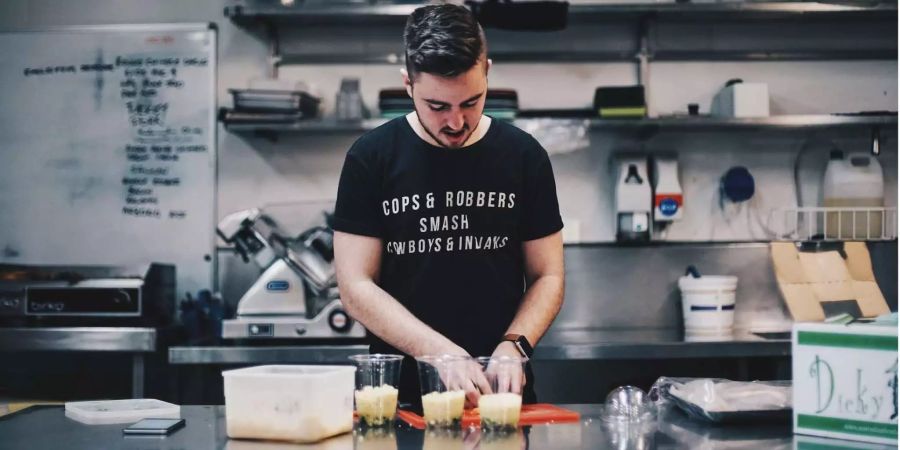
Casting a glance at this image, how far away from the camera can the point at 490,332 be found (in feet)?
6.49

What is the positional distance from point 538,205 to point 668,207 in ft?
5.61

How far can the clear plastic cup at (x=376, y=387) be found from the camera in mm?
1439

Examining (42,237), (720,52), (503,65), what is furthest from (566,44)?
(42,237)

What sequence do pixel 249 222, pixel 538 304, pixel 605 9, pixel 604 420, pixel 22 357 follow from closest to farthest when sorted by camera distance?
pixel 604 420 < pixel 538 304 < pixel 249 222 < pixel 605 9 < pixel 22 357

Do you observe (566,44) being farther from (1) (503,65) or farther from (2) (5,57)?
(2) (5,57)

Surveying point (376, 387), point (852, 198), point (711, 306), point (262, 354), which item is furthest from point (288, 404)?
point (852, 198)

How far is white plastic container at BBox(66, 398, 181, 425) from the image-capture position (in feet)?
5.18

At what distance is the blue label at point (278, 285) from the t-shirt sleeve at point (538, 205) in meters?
1.38

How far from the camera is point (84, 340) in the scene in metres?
3.09

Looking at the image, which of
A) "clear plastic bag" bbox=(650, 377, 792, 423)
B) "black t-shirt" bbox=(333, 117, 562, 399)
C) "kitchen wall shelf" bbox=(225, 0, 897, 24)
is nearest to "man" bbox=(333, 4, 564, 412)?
"black t-shirt" bbox=(333, 117, 562, 399)

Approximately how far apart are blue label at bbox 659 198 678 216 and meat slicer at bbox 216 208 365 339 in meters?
1.30

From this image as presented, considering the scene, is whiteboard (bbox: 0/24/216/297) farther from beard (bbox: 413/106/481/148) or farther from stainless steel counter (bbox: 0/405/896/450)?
stainless steel counter (bbox: 0/405/896/450)

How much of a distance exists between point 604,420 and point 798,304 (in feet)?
6.83

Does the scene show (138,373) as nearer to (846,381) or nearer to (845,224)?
(846,381)
